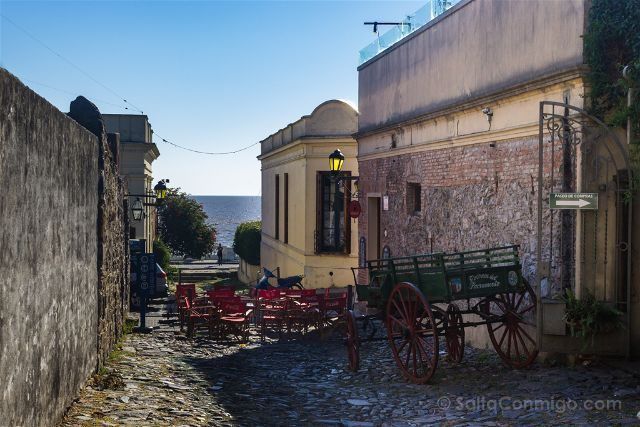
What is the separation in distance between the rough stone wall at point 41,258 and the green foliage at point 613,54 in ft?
19.4

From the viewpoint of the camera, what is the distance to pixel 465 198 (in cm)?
1293

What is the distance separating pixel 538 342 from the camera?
30.9 ft

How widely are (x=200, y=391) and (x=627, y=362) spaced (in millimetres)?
5204

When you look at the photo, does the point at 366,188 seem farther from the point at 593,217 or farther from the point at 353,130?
the point at 593,217

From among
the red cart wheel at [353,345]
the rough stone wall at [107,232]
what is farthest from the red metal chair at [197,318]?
the red cart wheel at [353,345]

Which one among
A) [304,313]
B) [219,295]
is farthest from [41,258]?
[219,295]

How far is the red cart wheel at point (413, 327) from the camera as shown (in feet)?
32.1

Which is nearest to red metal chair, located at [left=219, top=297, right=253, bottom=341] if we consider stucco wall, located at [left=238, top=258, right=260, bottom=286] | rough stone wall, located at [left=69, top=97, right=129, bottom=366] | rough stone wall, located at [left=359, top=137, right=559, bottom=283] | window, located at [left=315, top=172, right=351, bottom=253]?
rough stone wall, located at [left=69, top=97, right=129, bottom=366]

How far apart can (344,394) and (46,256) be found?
4.75 meters

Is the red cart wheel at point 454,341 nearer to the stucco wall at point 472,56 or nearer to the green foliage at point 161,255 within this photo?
the stucco wall at point 472,56

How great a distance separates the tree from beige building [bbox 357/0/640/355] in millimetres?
27112

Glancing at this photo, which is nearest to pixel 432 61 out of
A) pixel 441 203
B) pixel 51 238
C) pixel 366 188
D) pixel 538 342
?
pixel 441 203

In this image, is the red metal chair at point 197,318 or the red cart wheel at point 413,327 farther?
the red metal chair at point 197,318

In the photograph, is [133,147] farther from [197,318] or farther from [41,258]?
[41,258]
